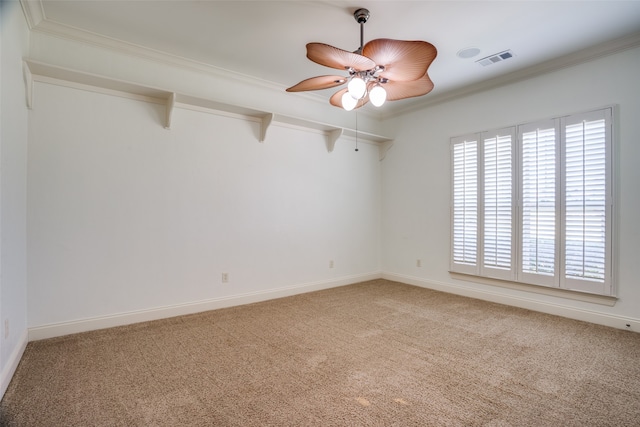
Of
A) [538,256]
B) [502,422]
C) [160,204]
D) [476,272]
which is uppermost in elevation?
[160,204]

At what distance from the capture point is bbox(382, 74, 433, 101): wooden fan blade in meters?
2.59

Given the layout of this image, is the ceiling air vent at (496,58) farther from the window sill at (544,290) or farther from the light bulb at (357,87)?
the window sill at (544,290)

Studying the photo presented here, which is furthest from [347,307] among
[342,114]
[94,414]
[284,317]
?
[342,114]

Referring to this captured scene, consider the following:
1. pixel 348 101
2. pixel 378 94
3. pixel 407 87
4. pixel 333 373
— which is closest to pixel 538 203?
pixel 407 87

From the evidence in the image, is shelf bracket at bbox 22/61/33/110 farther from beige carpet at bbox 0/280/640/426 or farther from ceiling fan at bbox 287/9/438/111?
ceiling fan at bbox 287/9/438/111

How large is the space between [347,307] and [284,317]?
2.74 ft

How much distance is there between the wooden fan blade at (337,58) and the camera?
2.05 metres

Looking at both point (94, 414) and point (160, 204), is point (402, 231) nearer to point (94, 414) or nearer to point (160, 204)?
point (160, 204)

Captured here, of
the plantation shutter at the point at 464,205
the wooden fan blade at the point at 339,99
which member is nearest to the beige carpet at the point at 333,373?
the plantation shutter at the point at 464,205

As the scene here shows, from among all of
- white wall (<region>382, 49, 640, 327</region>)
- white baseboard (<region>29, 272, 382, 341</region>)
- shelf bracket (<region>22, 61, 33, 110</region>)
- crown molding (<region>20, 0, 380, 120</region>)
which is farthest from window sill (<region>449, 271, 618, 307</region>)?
shelf bracket (<region>22, 61, 33, 110</region>)

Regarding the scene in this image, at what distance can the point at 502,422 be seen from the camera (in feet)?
5.84

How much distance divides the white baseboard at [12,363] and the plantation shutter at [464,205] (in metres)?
4.70

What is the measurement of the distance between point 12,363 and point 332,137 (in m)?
4.15

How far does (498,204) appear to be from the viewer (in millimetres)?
4121
